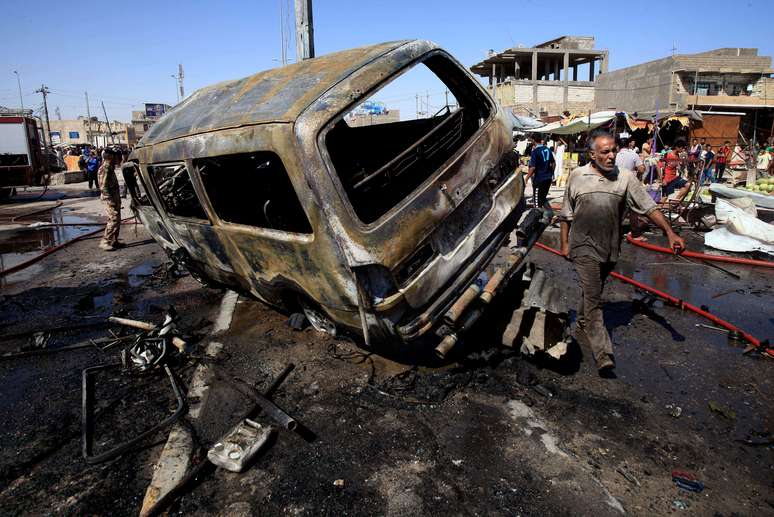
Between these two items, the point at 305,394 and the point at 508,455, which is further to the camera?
the point at 305,394

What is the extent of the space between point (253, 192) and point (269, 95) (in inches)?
56.3

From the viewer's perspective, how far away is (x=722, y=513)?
221 cm

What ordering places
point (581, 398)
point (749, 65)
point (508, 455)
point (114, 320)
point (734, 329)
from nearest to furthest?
point (508, 455) < point (581, 398) < point (734, 329) < point (114, 320) < point (749, 65)

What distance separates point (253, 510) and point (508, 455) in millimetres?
1471

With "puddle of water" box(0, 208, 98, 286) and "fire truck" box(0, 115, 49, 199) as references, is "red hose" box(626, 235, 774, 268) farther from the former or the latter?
"fire truck" box(0, 115, 49, 199)

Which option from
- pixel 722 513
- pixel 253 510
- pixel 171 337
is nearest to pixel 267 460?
pixel 253 510

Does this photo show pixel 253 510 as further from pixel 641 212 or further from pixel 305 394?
pixel 641 212

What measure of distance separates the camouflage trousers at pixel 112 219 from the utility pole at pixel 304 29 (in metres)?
4.36

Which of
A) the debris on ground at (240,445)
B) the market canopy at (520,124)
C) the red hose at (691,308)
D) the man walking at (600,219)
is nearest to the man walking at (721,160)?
the market canopy at (520,124)

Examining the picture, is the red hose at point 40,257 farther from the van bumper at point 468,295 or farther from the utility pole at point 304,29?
the van bumper at point 468,295

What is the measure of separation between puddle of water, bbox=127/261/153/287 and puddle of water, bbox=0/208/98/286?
1.65 m

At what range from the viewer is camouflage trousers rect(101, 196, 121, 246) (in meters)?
8.51

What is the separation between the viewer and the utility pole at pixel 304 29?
8195mm

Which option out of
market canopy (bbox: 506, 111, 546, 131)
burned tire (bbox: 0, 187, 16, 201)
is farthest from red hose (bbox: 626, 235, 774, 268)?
burned tire (bbox: 0, 187, 16, 201)
